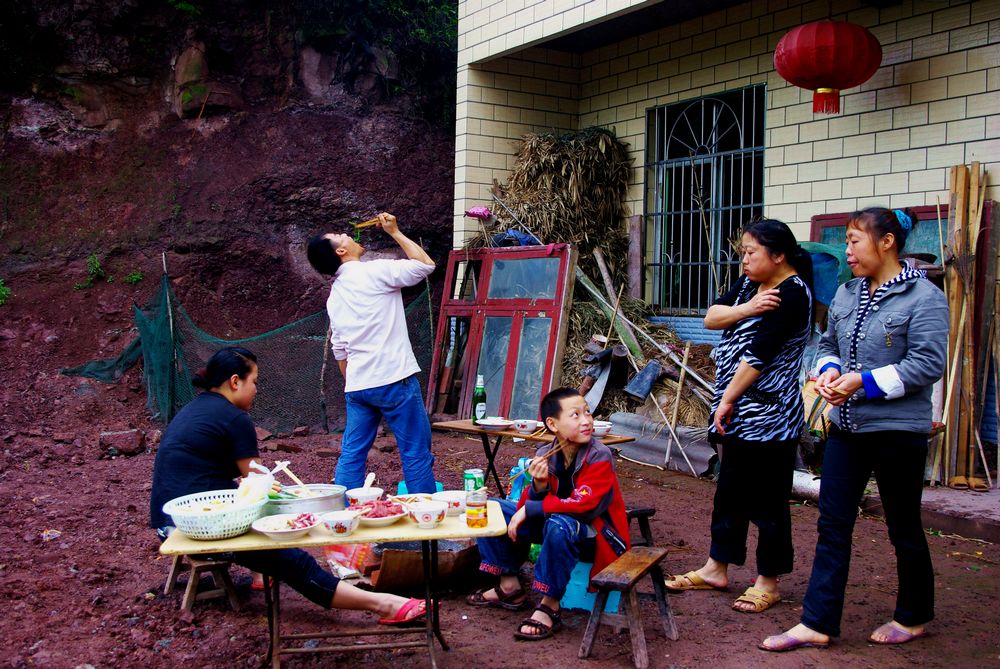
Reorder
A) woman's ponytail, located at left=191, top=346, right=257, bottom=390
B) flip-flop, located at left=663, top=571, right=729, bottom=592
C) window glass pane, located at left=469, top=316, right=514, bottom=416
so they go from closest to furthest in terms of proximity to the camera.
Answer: woman's ponytail, located at left=191, top=346, right=257, bottom=390, flip-flop, located at left=663, top=571, right=729, bottom=592, window glass pane, located at left=469, top=316, right=514, bottom=416

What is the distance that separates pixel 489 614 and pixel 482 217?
22.6 ft

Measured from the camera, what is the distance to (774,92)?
899 cm

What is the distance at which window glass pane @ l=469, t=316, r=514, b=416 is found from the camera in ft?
31.5

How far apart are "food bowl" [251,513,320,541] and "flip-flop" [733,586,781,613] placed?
7.62 feet

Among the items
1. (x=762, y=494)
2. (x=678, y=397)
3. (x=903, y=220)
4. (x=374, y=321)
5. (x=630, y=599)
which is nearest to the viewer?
(x=630, y=599)

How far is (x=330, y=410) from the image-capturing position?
9805 mm

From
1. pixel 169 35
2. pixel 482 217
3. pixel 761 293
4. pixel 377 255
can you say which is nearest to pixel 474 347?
pixel 482 217

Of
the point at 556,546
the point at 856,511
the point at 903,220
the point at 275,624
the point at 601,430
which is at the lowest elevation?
the point at 275,624

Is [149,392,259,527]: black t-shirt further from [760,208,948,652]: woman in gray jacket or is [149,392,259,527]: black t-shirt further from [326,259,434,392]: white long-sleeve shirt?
[760,208,948,652]: woman in gray jacket

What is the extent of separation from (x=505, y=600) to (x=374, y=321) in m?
1.89

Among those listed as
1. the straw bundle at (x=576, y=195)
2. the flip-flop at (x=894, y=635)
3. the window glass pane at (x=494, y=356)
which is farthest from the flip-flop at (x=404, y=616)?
the straw bundle at (x=576, y=195)

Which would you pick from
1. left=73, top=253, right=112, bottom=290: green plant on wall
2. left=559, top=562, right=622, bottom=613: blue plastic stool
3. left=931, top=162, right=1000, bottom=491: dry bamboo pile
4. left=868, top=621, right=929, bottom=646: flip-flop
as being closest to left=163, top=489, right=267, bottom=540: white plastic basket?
left=559, top=562, right=622, bottom=613: blue plastic stool

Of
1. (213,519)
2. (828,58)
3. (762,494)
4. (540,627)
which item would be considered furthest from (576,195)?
(213,519)

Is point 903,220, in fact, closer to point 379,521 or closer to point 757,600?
point 757,600
